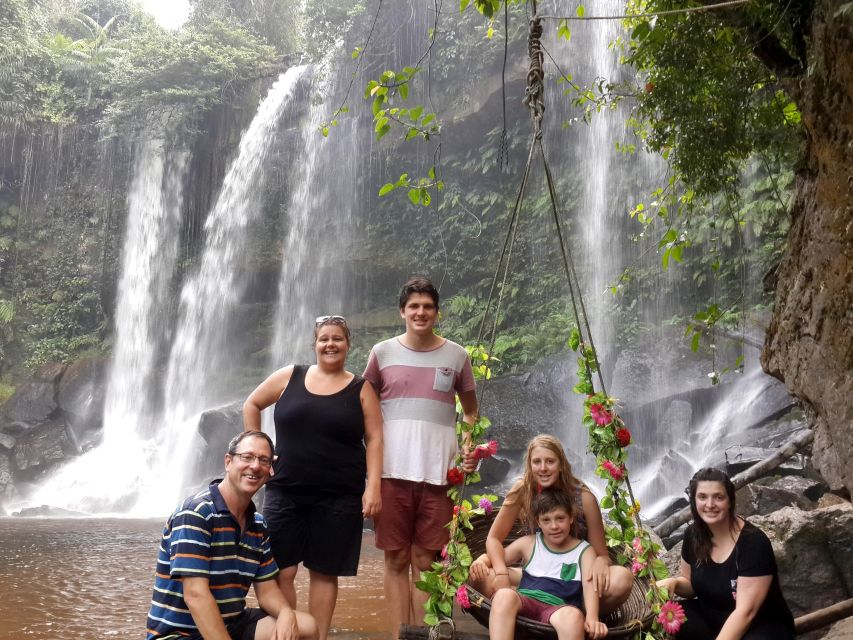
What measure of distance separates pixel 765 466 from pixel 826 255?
9.26 ft

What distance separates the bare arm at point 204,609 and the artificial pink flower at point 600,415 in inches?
62.2

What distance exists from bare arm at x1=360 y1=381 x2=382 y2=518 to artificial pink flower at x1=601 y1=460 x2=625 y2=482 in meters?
0.90

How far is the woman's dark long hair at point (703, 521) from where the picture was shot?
2637 millimetres

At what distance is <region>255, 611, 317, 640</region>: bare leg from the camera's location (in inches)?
94.6

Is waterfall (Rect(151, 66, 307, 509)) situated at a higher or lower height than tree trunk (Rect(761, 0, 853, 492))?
higher

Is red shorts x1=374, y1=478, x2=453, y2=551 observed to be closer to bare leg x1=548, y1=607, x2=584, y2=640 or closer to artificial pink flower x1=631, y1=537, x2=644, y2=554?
bare leg x1=548, y1=607, x2=584, y2=640

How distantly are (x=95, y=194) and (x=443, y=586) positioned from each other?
17004 millimetres

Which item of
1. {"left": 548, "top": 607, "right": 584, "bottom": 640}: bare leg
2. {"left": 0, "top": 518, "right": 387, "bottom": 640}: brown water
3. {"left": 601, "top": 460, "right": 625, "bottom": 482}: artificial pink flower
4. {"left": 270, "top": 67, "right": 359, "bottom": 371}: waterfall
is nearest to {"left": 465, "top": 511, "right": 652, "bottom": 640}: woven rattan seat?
{"left": 548, "top": 607, "right": 584, "bottom": 640}: bare leg

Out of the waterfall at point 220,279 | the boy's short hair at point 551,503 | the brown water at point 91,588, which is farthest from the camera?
the waterfall at point 220,279

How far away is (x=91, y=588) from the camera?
5102mm

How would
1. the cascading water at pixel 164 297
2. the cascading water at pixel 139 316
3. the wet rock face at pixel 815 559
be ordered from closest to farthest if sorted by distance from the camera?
1. the wet rock face at pixel 815 559
2. the cascading water at pixel 139 316
3. the cascading water at pixel 164 297

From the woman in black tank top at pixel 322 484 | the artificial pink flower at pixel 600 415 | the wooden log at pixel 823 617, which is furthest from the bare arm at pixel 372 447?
the wooden log at pixel 823 617

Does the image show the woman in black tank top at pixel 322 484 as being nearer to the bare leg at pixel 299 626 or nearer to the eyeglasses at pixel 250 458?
the bare leg at pixel 299 626

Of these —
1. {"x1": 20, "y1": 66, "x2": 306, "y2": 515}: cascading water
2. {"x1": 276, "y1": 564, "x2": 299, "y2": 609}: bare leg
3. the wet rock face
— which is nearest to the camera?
{"x1": 276, "y1": 564, "x2": 299, "y2": 609}: bare leg
